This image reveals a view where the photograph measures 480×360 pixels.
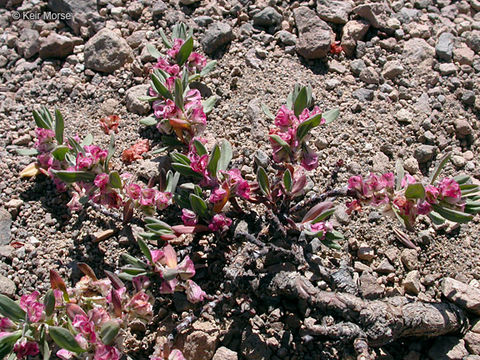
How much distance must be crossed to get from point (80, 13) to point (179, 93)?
174 centimetres

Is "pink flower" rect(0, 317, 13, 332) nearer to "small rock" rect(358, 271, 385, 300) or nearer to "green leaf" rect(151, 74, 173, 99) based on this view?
"green leaf" rect(151, 74, 173, 99)

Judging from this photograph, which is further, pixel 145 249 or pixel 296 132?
pixel 296 132

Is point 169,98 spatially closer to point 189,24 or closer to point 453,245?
point 189,24

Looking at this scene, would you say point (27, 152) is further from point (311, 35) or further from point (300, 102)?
point (311, 35)

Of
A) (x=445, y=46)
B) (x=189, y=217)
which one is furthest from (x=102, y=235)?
(x=445, y=46)

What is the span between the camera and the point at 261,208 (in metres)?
2.96

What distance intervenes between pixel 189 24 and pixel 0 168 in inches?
71.3

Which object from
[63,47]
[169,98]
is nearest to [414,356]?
[169,98]

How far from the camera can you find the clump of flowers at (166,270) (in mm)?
2414

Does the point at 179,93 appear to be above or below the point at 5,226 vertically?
above

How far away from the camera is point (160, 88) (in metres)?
2.90

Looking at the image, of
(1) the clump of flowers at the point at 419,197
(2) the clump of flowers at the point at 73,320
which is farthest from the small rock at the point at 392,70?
(2) the clump of flowers at the point at 73,320

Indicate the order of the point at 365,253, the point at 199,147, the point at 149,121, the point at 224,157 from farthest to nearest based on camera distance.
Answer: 1. the point at 149,121
2. the point at 365,253
3. the point at 224,157
4. the point at 199,147

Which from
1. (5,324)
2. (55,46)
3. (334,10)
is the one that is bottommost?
(5,324)
